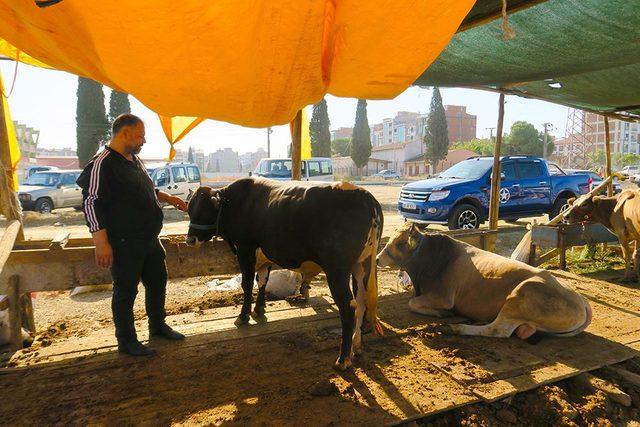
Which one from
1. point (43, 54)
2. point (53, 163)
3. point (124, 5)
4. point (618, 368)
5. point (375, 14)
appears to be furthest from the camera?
point (53, 163)

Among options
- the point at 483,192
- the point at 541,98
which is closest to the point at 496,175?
the point at 541,98

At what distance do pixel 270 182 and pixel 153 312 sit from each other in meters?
1.72

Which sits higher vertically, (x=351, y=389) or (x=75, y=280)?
(x=75, y=280)

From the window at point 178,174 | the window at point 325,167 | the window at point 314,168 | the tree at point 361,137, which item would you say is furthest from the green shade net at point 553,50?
the tree at point 361,137

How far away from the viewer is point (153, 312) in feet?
12.8

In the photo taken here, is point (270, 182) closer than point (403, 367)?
No

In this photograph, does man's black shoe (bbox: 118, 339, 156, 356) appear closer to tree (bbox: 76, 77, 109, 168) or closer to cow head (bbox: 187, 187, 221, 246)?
cow head (bbox: 187, 187, 221, 246)

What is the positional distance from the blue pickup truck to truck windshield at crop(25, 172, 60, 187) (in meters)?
15.8

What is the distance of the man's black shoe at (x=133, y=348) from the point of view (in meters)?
3.50

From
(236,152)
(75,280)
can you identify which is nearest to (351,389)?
(75,280)

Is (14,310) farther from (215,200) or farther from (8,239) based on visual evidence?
(215,200)

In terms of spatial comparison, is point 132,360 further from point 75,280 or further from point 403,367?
point 403,367

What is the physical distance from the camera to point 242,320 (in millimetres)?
4285

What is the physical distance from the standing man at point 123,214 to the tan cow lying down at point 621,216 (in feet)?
22.7
